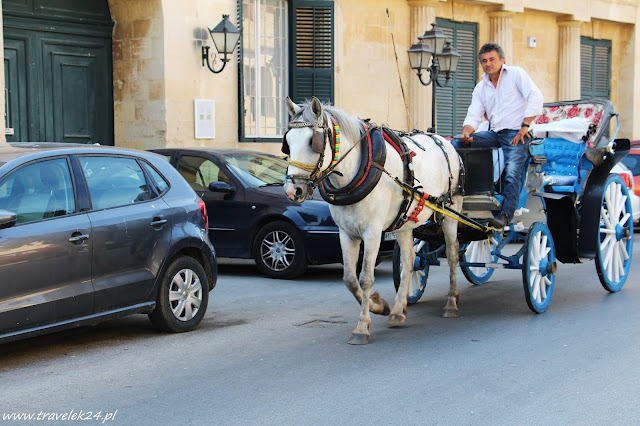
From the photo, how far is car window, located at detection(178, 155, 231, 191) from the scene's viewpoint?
11688mm

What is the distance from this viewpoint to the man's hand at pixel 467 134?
8.81 m

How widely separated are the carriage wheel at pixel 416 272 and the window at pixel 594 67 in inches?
700

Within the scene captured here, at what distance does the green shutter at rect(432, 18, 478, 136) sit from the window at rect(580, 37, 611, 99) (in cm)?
456

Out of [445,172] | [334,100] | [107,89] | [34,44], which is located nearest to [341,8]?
[334,100]

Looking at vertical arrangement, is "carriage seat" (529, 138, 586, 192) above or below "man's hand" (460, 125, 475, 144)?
below

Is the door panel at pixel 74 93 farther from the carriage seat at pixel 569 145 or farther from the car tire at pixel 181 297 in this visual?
the carriage seat at pixel 569 145

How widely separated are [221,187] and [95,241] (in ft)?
15.7

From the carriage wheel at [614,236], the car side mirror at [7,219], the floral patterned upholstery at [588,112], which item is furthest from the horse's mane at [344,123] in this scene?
the carriage wheel at [614,236]

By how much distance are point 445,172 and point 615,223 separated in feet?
8.06

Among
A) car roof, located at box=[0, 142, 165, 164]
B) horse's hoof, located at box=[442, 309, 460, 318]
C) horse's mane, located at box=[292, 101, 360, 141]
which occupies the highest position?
horse's mane, located at box=[292, 101, 360, 141]

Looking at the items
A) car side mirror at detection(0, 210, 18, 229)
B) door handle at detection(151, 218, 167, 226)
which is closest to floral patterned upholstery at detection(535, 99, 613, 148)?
door handle at detection(151, 218, 167, 226)

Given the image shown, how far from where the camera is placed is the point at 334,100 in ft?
62.2

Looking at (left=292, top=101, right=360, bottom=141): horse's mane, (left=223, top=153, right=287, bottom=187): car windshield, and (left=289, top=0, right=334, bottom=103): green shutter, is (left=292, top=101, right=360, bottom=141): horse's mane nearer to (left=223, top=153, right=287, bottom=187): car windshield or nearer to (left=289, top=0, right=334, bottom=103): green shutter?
(left=223, top=153, right=287, bottom=187): car windshield

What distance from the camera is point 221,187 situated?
1148 centimetres
